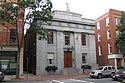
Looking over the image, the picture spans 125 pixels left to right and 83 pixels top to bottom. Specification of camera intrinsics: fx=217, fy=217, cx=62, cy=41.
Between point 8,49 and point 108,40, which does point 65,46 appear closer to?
point 8,49

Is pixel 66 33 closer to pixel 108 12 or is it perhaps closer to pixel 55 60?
pixel 55 60

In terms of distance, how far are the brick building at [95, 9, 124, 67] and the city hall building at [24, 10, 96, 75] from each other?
542 cm

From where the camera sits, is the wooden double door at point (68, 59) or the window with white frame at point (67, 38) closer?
the wooden double door at point (68, 59)

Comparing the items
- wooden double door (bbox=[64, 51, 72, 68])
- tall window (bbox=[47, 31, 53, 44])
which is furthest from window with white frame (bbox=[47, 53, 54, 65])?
wooden double door (bbox=[64, 51, 72, 68])

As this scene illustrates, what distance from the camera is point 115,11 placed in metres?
44.8

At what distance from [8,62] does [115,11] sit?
969 inches

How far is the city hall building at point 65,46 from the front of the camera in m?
34.8

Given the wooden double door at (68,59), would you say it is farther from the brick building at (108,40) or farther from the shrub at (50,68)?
the brick building at (108,40)

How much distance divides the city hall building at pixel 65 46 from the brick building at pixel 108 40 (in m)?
5.42

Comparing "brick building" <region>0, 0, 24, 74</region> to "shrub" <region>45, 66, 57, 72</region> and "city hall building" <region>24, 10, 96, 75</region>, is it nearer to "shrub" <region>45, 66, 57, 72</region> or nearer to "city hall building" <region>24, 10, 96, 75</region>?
"city hall building" <region>24, 10, 96, 75</region>

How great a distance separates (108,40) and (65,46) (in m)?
12.0

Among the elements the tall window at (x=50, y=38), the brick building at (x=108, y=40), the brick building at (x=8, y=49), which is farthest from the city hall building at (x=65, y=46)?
the brick building at (x=108, y=40)

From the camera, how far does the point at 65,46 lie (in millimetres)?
37281

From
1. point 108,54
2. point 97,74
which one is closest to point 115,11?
point 108,54
